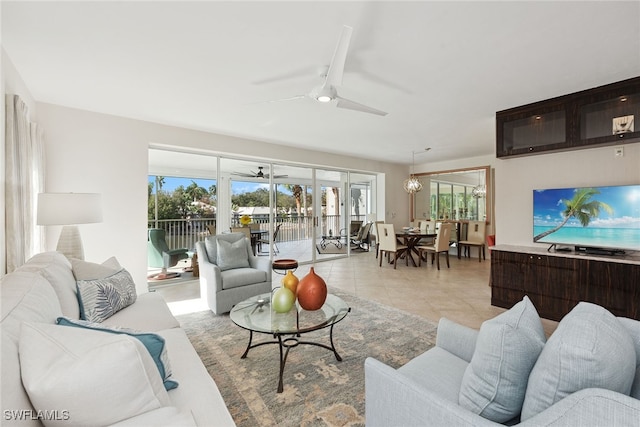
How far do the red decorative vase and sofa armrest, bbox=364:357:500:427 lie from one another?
102cm

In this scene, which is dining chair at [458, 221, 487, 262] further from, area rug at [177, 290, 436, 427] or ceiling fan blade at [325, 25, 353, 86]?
ceiling fan blade at [325, 25, 353, 86]

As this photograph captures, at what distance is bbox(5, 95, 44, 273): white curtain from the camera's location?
89.0 inches

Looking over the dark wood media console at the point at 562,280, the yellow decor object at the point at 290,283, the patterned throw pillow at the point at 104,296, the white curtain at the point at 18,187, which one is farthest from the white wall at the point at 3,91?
the dark wood media console at the point at 562,280

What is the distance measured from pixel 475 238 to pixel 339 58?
6.44m

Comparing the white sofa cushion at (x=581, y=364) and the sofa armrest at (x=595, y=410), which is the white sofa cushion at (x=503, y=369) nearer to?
the white sofa cushion at (x=581, y=364)

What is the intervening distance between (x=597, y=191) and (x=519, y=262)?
3.52 ft

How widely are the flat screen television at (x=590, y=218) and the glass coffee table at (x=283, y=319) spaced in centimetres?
279

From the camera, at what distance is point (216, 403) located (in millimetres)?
1219

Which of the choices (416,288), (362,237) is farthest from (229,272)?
(362,237)

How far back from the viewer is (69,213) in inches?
103

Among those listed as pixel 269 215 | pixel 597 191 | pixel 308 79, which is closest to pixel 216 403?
pixel 308 79


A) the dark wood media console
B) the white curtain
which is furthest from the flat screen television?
the white curtain

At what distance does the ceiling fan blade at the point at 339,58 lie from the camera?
183 centimetres

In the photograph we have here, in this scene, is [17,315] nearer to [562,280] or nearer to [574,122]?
[562,280]
